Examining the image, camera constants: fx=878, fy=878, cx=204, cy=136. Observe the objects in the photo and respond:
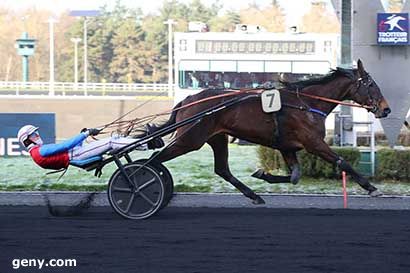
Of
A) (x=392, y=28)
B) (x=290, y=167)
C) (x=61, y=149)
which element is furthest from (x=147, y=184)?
(x=392, y=28)

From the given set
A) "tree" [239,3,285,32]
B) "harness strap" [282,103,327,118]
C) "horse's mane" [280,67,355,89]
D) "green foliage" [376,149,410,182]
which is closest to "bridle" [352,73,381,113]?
"horse's mane" [280,67,355,89]

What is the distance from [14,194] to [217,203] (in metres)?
3.38

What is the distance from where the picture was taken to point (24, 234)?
9078 millimetres

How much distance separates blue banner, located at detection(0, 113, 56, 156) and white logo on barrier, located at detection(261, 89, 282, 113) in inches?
377

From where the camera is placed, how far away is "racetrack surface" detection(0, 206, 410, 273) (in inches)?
292

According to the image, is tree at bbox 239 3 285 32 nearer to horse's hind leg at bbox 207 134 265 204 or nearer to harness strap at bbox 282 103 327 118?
horse's hind leg at bbox 207 134 265 204

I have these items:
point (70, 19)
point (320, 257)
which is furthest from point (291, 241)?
point (70, 19)

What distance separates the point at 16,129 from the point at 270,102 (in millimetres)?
10046

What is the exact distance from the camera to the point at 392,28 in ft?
55.3

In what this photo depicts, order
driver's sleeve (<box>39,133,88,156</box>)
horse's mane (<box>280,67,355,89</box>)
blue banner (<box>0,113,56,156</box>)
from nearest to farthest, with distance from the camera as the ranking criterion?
1. driver's sleeve (<box>39,133,88,156</box>)
2. horse's mane (<box>280,67,355,89</box>)
3. blue banner (<box>0,113,56,156</box>)

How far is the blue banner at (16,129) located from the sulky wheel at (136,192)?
9242mm

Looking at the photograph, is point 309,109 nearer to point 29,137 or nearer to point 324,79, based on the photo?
point 324,79

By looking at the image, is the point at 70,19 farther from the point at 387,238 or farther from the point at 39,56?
the point at 387,238

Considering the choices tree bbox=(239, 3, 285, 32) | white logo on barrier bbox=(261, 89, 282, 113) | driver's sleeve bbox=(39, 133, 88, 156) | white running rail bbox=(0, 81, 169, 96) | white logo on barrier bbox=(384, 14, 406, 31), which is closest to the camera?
driver's sleeve bbox=(39, 133, 88, 156)
